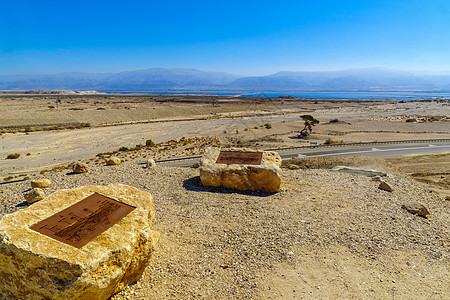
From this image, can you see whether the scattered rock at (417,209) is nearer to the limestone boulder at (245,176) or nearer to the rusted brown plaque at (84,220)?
the limestone boulder at (245,176)

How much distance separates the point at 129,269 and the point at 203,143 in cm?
2595

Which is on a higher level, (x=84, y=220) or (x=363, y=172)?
(x=84, y=220)

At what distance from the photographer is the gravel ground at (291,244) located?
5602mm

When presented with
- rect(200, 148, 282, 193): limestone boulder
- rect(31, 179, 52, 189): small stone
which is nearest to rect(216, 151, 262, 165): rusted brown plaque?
rect(200, 148, 282, 193): limestone boulder

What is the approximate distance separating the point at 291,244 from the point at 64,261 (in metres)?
5.44

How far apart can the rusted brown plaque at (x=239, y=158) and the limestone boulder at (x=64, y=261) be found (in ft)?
21.9

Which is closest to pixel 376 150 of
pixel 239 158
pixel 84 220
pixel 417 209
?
pixel 417 209

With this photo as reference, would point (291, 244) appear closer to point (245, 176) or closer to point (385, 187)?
point (245, 176)

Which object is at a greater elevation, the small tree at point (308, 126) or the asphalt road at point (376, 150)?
the small tree at point (308, 126)

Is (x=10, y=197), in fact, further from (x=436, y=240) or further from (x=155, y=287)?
(x=436, y=240)

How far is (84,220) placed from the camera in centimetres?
550

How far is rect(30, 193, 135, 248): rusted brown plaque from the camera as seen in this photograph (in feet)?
16.1

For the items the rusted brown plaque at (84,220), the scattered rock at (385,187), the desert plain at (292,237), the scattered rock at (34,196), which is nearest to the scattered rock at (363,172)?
the desert plain at (292,237)

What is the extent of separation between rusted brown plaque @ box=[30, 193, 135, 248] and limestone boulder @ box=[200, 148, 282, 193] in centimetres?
534
